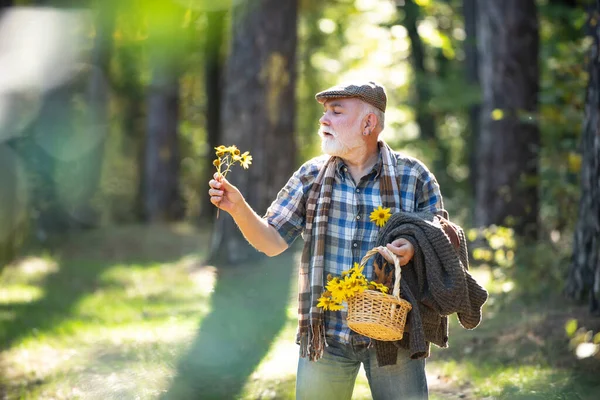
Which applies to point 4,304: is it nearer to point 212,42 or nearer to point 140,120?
point 212,42

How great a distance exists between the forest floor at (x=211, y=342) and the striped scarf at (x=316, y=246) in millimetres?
2511

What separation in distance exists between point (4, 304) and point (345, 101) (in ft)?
22.9

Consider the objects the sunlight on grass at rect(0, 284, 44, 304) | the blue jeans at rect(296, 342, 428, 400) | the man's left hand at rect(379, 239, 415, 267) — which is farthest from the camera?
the sunlight on grass at rect(0, 284, 44, 304)

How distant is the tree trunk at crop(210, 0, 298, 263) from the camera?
12.3 m

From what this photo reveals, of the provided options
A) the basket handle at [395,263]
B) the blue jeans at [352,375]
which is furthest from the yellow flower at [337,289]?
the blue jeans at [352,375]

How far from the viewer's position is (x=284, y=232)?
4.43 m

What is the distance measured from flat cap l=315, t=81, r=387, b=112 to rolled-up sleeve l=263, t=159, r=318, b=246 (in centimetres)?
41

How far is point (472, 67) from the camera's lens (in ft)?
66.9

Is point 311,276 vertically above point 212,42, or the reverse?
point 212,42

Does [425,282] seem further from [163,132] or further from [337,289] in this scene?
[163,132]

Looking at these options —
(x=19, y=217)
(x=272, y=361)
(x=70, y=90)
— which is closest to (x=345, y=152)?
(x=272, y=361)

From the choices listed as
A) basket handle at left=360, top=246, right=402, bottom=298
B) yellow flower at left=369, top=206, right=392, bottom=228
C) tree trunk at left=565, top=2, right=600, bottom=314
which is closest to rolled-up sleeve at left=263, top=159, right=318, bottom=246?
yellow flower at left=369, top=206, right=392, bottom=228

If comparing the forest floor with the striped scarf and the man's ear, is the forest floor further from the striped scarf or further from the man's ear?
the man's ear

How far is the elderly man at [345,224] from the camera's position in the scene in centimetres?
421
